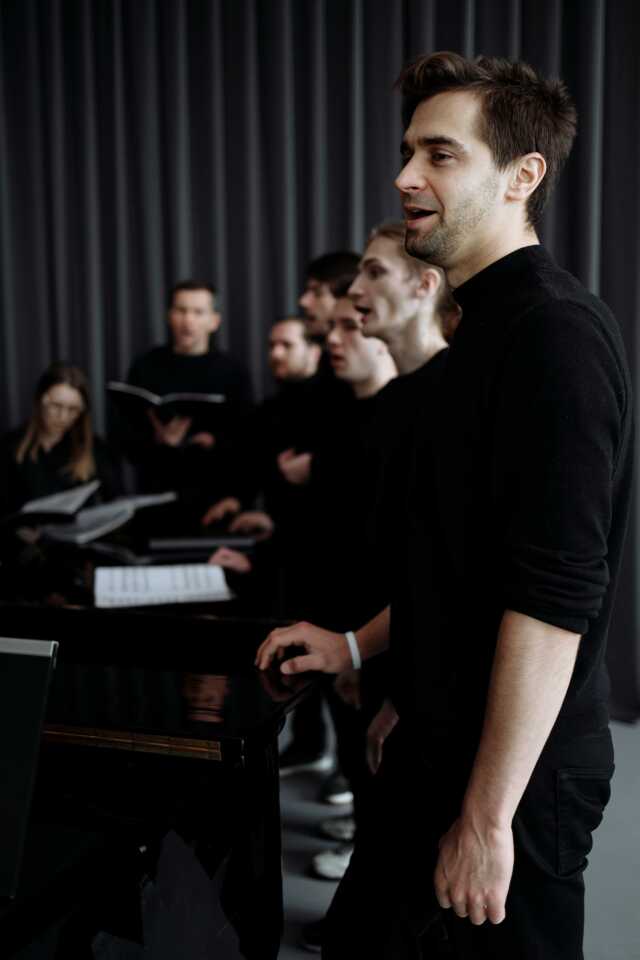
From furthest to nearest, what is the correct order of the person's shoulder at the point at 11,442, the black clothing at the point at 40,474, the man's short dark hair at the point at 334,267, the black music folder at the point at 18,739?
the person's shoulder at the point at 11,442
the black clothing at the point at 40,474
the man's short dark hair at the point at 334,267
the black music folder at the point at 18,739

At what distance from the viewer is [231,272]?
4.27 meters

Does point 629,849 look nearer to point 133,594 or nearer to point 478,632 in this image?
point 133,594

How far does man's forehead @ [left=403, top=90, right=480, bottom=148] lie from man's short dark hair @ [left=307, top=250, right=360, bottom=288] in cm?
184

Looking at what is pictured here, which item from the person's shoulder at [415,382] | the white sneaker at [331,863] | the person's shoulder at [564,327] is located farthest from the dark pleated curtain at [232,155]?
the person's shoulder at [564,327]

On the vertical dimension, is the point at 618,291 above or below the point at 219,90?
below

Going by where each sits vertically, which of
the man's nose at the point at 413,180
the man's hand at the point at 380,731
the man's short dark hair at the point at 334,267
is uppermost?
the man's nose at the point at 413,180

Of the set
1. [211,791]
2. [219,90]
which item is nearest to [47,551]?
[211,791]

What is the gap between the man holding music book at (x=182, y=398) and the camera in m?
3.25

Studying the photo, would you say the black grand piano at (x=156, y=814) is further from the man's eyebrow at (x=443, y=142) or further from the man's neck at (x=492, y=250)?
the man's eyebrow at (x=443, y=142)

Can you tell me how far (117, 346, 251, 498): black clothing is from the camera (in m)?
3.33

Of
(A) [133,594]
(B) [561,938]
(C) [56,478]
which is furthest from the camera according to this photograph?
(C) [56,478]

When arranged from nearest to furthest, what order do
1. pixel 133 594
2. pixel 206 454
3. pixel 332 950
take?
pixel 332 950, pixel 133 594, pixel 206 454

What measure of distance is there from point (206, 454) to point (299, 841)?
145 cm

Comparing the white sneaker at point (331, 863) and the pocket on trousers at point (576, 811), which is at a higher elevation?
the pocket on trousers at point (576, 811)
